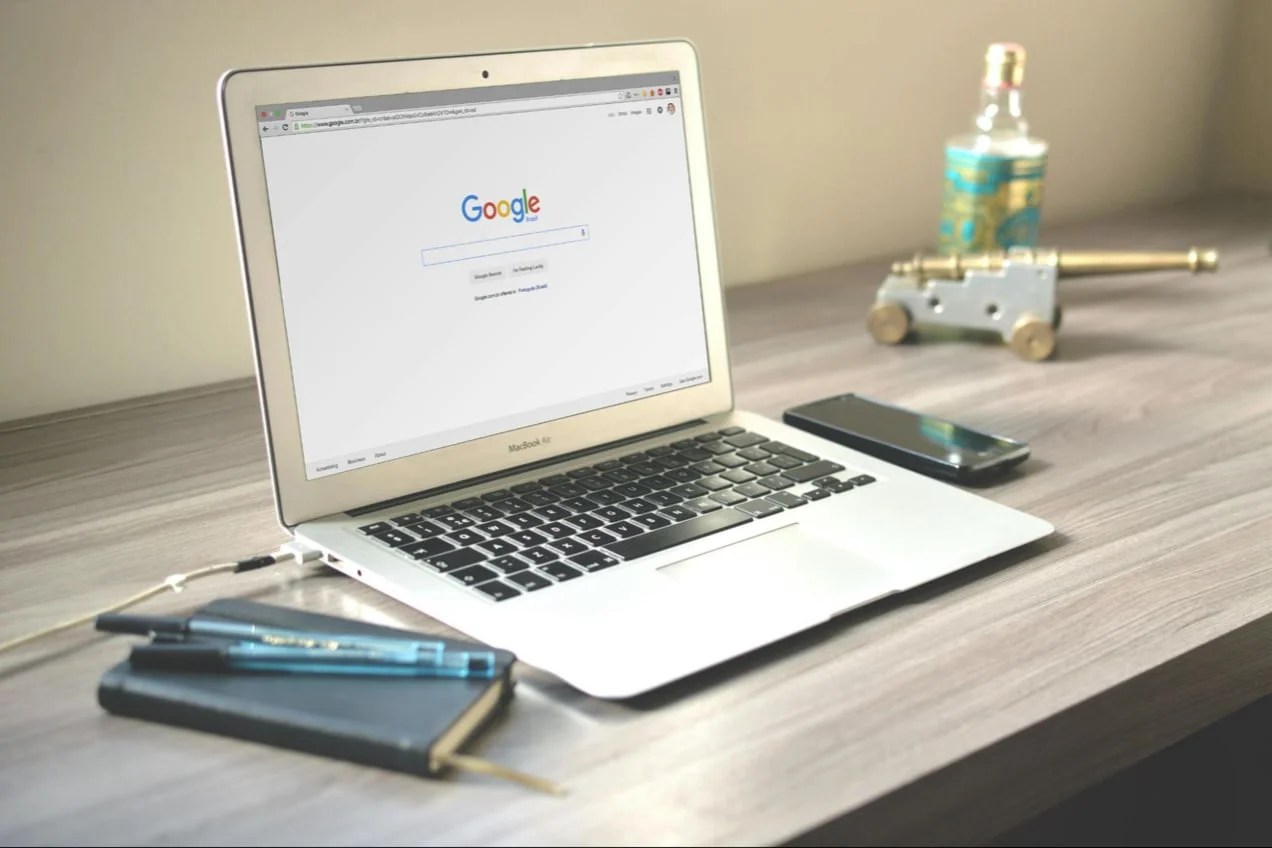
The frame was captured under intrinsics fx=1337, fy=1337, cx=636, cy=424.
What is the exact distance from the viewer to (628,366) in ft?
3.02

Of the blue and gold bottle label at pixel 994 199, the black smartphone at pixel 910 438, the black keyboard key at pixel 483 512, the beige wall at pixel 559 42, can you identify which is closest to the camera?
the black keyboard key at pixel 483 512

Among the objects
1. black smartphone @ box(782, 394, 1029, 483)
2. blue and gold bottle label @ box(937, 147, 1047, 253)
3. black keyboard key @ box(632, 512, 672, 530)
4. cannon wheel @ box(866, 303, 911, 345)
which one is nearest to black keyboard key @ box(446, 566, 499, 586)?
black keyboard key @ box(632, 512, 672, 530)

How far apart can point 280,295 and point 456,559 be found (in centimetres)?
18

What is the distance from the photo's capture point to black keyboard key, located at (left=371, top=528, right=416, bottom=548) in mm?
764

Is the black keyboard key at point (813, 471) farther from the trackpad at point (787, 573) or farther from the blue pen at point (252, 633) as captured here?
the blue pen at point (252, 633)

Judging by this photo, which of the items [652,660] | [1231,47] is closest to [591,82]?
[652,660]

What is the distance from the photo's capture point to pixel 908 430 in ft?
3.17

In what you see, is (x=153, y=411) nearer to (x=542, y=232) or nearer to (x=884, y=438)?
(x=542, y=232)

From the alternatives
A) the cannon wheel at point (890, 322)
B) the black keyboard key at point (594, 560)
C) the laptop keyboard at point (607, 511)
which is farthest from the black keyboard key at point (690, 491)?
the cannon wheel at point (890, 322)

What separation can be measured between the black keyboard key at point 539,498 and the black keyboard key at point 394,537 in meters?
0.08

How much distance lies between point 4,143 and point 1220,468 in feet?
2.96

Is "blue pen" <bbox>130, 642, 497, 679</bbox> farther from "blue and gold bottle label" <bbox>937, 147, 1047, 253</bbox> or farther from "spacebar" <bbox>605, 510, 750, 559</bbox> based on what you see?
"blue and gold bottle label" <bbox>937, 147, 1047, 253</bbox>

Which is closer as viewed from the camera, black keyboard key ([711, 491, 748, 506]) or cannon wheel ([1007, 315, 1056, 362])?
black keyboard key ([711, 491, 748, 506])

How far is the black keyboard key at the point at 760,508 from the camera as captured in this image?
809mm
